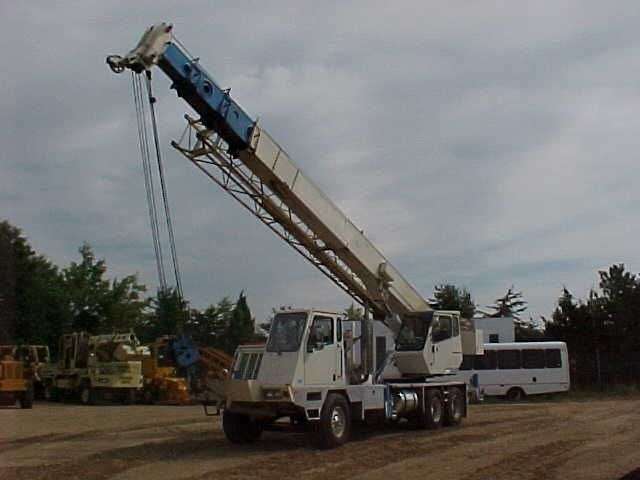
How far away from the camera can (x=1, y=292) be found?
4716 cm

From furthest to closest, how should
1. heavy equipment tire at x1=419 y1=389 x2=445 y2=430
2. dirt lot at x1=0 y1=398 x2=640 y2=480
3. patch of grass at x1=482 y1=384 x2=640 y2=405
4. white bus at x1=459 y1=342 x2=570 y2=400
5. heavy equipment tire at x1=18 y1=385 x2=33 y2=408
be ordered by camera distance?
white bus at x1=459 y1=342 x2=570 y2=400, patch of grass at x1=482 y1=384 x2=640 y2=405, heavy equipment tire at x1=18 y1=385 x2=33 y2=408, heavy equipment tire at x1=419 y1=389 x2=445 y2=430, dirt lot at x1=0 y1=398 x2=640 y2=480

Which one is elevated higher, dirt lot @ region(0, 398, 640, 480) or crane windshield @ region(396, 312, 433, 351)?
crane windshield @ region(396, 312, 433, 351)

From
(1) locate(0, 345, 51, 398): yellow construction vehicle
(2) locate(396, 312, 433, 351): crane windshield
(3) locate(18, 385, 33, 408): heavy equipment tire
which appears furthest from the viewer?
(1) locate(0, 345, 51, 398): yellow construction vehicle

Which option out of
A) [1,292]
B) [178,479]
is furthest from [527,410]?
[1,292]

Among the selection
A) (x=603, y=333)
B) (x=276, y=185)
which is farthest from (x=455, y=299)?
(x=276, y=185)

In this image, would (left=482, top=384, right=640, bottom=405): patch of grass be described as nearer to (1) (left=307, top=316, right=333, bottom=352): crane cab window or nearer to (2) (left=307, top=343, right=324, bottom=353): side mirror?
(1) (left=307, top=316, right=333, bottom=352): crane cab window

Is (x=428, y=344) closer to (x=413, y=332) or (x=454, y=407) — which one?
(x=413, y=332)

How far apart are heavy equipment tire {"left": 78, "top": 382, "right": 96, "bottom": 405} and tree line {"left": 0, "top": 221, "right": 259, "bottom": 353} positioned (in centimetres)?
768

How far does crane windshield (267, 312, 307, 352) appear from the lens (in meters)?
18.3

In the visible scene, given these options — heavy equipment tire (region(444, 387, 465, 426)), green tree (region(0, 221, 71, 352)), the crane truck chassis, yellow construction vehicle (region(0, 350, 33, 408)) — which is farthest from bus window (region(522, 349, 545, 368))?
green tree (region(0, 221, 71, 352))

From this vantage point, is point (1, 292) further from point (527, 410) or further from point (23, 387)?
point (527, 410)

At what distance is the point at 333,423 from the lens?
18.2 m

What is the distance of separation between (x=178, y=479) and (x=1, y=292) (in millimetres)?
36243

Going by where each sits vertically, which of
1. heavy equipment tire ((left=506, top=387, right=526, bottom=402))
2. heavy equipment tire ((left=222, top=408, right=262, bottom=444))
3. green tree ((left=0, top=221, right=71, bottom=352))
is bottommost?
heavy equipment tire ((left=222, top=408, right=262, bottom=444))
